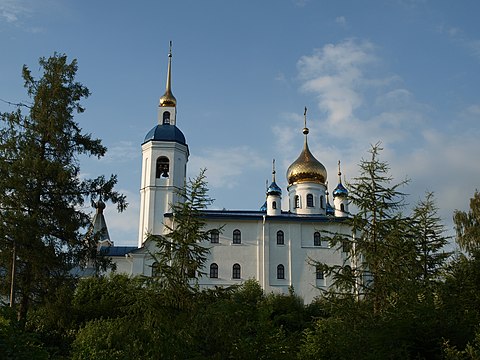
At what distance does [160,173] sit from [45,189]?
2428cm

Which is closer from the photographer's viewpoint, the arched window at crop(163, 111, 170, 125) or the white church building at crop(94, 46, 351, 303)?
the white church building at crop(94, 46, 351, 303)

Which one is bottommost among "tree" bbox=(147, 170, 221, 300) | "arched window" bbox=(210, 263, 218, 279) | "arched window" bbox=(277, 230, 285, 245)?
"tree" bbox=(147, 170, 221, 300)

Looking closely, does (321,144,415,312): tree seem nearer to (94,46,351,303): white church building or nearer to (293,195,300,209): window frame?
(94,46,351,303): white church building

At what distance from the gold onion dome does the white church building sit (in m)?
2.94

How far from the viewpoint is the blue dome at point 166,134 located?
137 ft

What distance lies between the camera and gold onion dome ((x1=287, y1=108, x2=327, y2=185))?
45094 mm

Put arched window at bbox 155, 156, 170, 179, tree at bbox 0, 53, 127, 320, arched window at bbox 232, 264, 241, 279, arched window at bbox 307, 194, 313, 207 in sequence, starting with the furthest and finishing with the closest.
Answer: arched window at bbox 307, 194, 313, 207
arched window at bbox 155, 156, 170, 179
arched window at bbox 232, 264, 241, 279
tree at bbox 0, 53, 127, 320

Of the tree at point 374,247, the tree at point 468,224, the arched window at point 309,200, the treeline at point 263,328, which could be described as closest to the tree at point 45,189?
the treeline at point 263,328

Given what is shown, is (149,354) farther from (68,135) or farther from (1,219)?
(68,135)

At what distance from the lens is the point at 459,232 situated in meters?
30.4

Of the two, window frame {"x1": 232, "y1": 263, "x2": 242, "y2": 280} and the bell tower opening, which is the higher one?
the bell tower opening

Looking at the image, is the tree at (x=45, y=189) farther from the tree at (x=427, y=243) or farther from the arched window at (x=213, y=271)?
the arched window at (x=213, y=271)

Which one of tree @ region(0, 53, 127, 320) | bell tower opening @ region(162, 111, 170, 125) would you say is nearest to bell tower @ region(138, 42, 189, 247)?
bell tower opening @ region(162, 111, 170, 125)

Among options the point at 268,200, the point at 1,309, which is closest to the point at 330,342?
the point at 1,309
